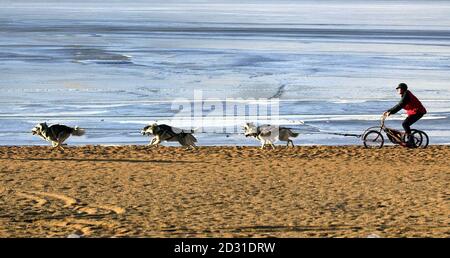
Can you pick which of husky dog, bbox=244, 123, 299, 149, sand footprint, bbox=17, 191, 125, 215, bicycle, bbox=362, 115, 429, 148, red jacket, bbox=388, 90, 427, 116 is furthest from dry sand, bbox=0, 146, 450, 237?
red jacket, bbox=388, 90, 427, 116

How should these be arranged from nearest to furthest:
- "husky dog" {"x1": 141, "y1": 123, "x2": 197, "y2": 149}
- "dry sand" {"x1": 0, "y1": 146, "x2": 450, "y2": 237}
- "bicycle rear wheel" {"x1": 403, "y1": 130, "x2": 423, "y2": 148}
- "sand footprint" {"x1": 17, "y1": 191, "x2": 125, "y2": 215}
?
"dry sand" {"x1": 0, "y1": 146, "x2": 450, "y2": 237}, "sand footprint" {"x1": 17, "y1": 191, "x2": 125, "y2": 215}, "husky dog" {"x1": 141, "y1": 123, "x2": 197, "y2": 149}, "bicycle rear wheel" {"x1": 403, "y1": 130, "x2": 423, "y2": 148}

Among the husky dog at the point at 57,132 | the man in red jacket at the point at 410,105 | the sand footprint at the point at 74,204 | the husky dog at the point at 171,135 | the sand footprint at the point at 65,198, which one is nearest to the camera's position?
the sand footprint at the point at 74,204

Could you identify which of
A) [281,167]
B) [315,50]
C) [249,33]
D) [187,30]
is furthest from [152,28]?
[281,167]

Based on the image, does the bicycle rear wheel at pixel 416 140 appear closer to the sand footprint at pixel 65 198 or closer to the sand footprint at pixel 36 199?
the sand footprint at pixel 65 198

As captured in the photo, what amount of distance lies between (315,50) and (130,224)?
116 feet

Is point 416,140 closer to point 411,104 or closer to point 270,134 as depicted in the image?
point 411,104

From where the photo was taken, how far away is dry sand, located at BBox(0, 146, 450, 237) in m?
12.3

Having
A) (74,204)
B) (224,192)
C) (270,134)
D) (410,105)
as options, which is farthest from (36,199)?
(410,105)

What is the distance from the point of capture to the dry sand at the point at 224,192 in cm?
1227

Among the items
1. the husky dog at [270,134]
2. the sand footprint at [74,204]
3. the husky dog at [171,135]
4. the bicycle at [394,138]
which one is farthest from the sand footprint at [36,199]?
the bicycle at [394,138]

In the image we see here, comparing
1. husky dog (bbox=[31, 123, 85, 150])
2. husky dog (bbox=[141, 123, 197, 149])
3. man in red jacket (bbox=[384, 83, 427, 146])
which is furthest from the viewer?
husky dog (bbox=[141, 123, 197, 149])

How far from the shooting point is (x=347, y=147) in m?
19.8

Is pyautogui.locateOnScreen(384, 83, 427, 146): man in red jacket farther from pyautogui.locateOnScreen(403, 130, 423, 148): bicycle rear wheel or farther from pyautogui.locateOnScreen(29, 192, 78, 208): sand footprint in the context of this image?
pyautogui.locateOnScreen(29, 192, 78, 208): sand footprint

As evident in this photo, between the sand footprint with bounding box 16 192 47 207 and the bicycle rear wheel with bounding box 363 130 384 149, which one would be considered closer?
the sand footprint with bounding box 16 192 47 207
